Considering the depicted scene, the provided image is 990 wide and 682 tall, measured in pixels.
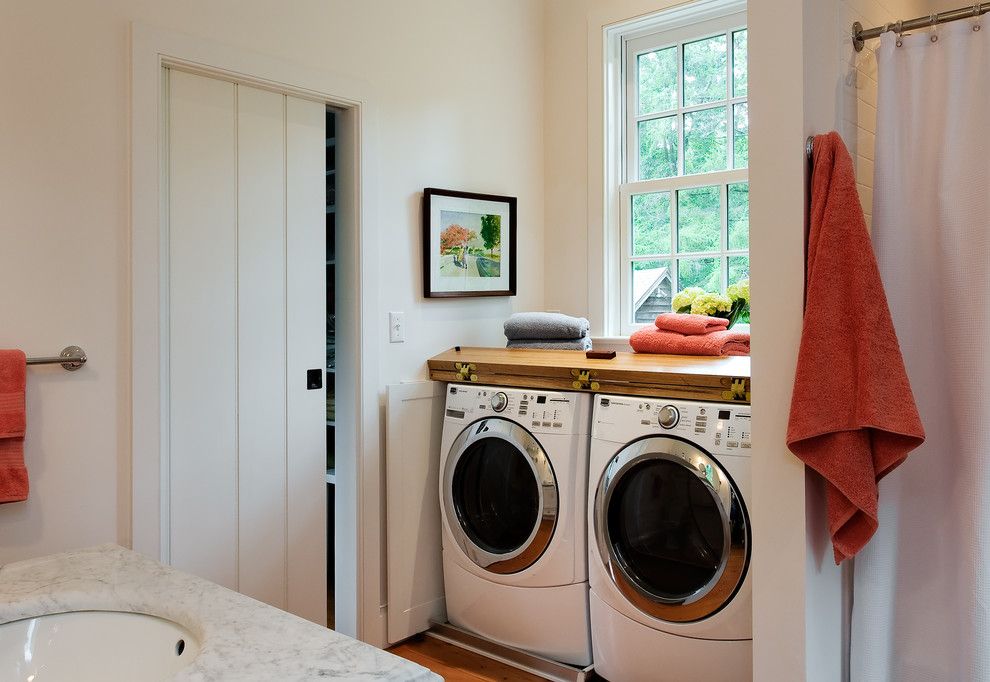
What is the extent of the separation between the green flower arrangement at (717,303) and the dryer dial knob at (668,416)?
64 centimetres

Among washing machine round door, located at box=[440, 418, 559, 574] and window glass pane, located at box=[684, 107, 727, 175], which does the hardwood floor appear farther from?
window glass pane, located at box=[684, 107, 727, 175]

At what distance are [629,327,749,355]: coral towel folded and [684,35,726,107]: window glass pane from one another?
107 centimetres

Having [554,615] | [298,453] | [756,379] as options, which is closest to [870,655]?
[756,379]

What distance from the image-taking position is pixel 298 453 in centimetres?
272

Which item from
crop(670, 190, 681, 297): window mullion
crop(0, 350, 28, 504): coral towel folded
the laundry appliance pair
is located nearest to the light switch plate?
the laundry appliance pair

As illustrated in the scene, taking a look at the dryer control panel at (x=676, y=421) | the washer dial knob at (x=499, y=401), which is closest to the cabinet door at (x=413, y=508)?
the washer dial knob at (x=499, y=401)

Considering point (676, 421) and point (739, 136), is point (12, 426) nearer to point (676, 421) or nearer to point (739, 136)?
point (676, 421)

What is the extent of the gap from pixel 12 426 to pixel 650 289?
2.40 m

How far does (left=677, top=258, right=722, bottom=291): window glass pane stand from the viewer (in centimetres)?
321

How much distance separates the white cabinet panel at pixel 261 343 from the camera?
255cm

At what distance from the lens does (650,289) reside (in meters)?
3.42

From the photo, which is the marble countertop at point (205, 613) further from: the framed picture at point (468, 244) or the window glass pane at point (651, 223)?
the window glass pane at point (651, 223)

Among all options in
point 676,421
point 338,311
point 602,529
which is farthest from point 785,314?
point 338,311

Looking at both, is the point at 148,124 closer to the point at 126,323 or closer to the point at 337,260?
the point at 126,323
